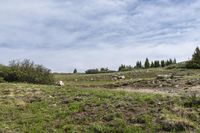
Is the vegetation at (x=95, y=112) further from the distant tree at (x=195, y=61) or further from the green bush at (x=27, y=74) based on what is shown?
the distant tree at (x=195, y=61)

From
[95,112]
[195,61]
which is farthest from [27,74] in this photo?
[195,61]

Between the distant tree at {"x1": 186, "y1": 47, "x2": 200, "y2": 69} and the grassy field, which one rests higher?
the distant tree at {"x1": 186, "y1": 47, "x2": 200, "y2": 69}

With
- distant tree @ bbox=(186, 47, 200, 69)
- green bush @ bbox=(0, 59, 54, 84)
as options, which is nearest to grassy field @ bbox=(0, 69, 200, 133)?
green bush @ bbox=(0, 59, 54, 84)

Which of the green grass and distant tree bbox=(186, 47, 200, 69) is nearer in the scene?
the green grass

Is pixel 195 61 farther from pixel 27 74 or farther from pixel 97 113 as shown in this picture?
Result: pixel 97 113

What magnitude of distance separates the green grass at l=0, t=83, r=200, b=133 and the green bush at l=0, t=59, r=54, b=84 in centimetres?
831

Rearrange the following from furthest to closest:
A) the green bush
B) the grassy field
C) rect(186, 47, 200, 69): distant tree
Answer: rect(186, 47, 200, 69): distant tree < the green bush < the grassy field

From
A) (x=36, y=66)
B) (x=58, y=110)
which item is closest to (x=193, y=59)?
(x=36, y=66)

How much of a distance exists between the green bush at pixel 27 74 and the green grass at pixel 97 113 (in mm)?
8313

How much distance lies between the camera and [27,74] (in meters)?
24.7

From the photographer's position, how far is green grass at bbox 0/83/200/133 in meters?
11.8

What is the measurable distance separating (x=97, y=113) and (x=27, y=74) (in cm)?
1245

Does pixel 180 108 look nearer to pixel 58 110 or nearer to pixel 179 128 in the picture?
pixel 179 128

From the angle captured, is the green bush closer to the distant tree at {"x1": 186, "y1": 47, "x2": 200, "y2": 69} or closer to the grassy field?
the grassy field
